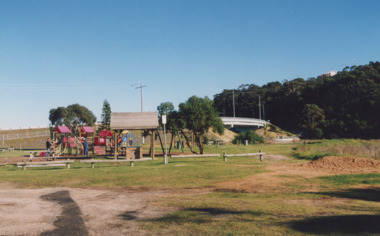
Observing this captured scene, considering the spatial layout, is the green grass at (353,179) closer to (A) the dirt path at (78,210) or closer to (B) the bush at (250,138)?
(A) the dirt path at (78,210)

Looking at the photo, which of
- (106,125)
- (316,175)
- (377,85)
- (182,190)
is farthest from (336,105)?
(182,190)

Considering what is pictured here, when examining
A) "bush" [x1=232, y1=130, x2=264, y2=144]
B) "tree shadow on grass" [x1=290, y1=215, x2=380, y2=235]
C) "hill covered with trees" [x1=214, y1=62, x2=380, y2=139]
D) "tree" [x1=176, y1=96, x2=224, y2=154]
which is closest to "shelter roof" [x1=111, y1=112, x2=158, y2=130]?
"tree" [x1=176, y1=96, x2=224, y2=154]

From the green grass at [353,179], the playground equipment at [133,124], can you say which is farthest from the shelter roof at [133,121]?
the green grass at [353,179]

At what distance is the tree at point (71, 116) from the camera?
90.4 metres

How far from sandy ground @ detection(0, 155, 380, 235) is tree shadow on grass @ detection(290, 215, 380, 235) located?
3.33 m

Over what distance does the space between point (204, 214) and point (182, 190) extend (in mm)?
4221

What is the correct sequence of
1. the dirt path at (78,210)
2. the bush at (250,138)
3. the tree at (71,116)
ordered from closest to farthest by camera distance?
the dirt path at (78,210) → the bush at (250,138) → the tree at (71,116)

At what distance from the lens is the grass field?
6590mm

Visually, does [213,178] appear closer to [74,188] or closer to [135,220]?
[74,188]

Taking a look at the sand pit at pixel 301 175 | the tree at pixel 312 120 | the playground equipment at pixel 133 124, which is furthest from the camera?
the tree at pixel 312 120

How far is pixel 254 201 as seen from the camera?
9.40m

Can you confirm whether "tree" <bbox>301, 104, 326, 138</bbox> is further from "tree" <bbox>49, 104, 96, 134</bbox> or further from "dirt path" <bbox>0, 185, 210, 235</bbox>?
"dirt path" <bbox>0, 185, 210, 235</bbox>

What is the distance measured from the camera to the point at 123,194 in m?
11.4

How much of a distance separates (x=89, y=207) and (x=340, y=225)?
6.71 metres
